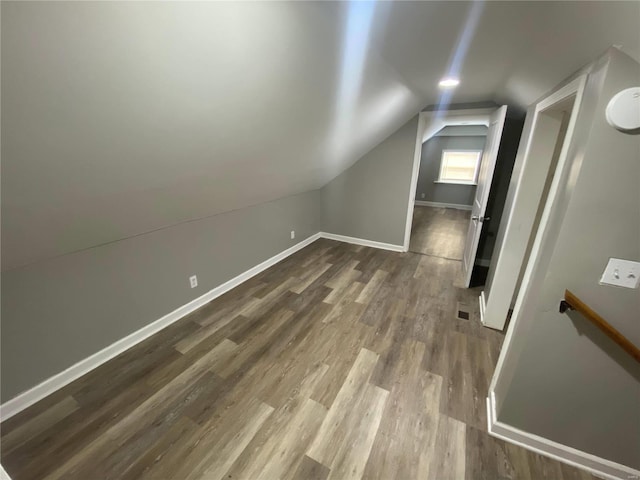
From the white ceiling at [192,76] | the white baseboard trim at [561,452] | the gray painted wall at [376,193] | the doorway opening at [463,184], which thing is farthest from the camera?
the gray painted wall at [376,193]

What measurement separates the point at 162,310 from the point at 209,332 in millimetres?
468

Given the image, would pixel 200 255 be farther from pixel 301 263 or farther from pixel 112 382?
pixel 301 263

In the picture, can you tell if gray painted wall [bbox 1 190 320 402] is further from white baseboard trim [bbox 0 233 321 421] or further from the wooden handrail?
the wooden handrail

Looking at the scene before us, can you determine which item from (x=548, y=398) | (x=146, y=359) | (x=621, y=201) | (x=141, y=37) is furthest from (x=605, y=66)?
(x=146, y=359)

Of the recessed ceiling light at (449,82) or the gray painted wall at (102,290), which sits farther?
the recessed ceiling light at (449,82)

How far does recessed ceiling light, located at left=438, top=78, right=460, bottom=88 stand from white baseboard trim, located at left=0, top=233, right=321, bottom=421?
9.11 feet

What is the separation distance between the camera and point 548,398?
130 cm

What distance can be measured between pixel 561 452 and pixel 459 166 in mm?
6728

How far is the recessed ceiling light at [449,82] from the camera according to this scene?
201 centimetres

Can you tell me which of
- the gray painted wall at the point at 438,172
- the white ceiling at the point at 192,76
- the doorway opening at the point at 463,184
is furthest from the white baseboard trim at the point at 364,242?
the gray painted wall at the point at 438,172

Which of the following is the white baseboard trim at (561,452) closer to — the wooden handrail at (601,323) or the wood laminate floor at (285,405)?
the wood laminate floor at (285,405)

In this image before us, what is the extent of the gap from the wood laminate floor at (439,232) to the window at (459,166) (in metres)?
0.86

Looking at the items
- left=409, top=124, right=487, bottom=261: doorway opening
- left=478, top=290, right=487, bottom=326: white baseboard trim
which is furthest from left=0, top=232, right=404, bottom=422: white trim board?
left=409, top=124, right=487, bottom=261: doorway opening

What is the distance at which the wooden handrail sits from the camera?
103 centimetres
